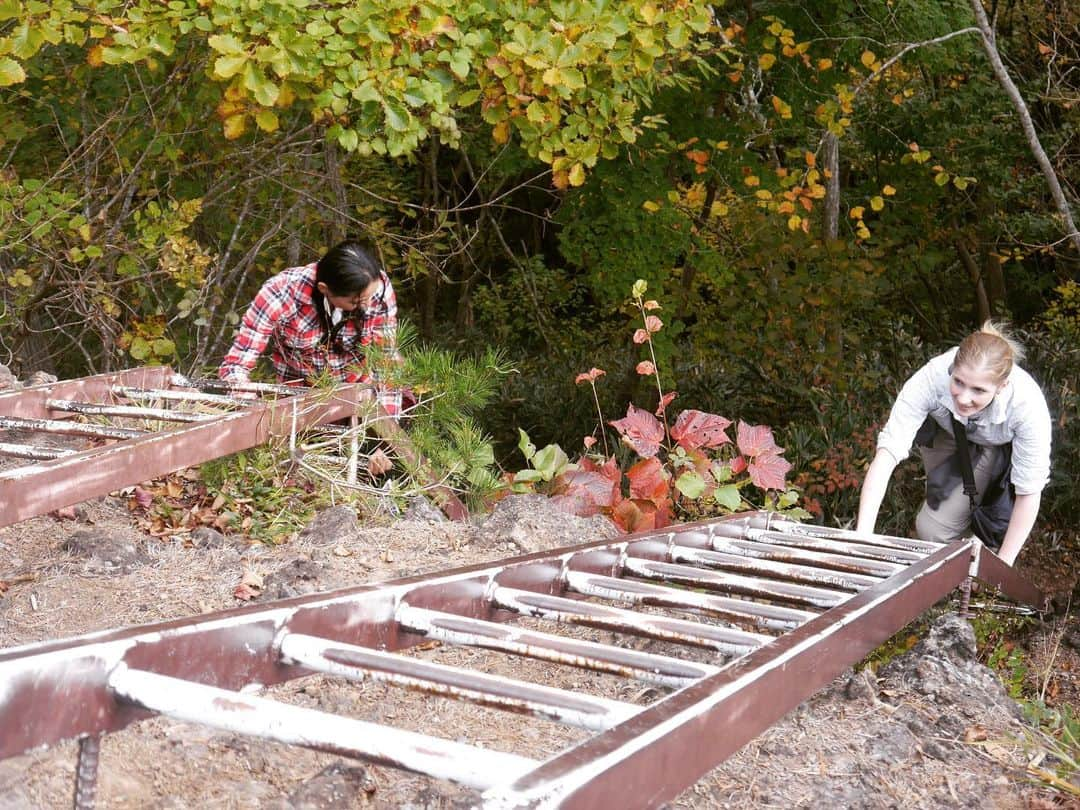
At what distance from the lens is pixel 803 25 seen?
27.5ft

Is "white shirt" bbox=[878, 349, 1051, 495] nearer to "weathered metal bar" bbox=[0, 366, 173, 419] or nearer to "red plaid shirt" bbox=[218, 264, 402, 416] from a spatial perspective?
"red plaid shirt" bbox=[218, 264, 402, 416]

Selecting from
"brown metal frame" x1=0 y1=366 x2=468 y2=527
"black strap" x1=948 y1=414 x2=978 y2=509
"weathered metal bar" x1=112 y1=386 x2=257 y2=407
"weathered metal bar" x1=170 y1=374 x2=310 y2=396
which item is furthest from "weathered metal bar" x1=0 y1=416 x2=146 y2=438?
"black strap" x1=948 y1=414 x2=978 y2=509

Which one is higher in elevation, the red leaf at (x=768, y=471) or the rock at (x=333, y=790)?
the red leaf at (x=768, y=471)

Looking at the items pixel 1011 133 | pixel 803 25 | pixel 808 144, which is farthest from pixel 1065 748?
pixel 1011 133

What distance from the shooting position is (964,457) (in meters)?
4.42

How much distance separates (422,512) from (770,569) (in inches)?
66.1

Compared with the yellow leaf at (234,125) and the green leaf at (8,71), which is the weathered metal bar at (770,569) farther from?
the green leaf at (8,71)

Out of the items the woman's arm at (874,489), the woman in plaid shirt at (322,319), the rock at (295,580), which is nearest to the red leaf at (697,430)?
the woman's arm at (874,489)

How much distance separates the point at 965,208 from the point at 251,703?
12.6 m

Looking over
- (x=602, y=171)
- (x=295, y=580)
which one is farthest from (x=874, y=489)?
(x=602, y=171)

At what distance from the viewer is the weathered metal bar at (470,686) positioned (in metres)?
1.60

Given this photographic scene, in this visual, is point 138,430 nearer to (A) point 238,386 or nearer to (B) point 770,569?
(A) point 238,386

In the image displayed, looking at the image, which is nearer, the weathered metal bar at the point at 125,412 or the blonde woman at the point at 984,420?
the weathered metal bar at the point at 125,412

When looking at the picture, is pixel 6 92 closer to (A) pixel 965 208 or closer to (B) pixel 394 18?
(B) pixel 394 18
